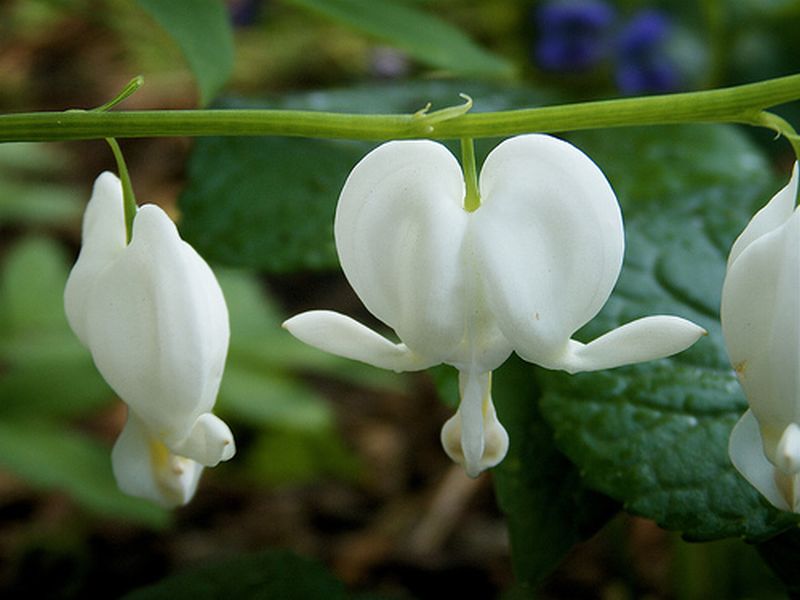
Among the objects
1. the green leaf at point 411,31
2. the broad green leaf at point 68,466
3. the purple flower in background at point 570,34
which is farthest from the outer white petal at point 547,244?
the purple flower in background at point 570,34

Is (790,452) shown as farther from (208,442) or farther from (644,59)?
(644,59)

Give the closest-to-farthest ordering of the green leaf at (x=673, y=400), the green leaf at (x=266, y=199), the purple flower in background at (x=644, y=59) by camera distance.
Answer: the green leaf at (x=673, y=400)
the green leaf at (x=266, y=199)
the purple flower in background at (x=644, y=59)

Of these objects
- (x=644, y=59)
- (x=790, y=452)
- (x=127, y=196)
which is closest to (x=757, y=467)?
(x=790, y=452)

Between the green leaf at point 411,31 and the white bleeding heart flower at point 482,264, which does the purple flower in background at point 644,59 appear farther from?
the white bleeding heart flower at point 482,264

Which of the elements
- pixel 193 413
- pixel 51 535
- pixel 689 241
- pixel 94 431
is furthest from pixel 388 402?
pixel 193 413

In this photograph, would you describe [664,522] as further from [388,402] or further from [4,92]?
[4,92]

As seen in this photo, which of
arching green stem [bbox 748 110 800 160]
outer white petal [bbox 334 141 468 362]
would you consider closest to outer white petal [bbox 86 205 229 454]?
outer white petal [bbox 334 141 468 362]
